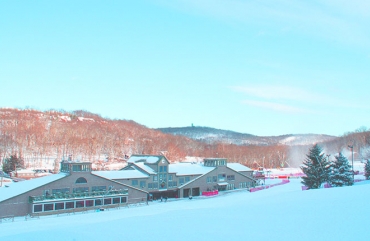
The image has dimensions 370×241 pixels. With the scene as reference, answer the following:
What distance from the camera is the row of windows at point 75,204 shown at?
34.5 meters

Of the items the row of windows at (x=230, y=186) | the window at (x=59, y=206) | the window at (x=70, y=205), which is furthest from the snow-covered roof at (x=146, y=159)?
the window at (x=59, y=206)

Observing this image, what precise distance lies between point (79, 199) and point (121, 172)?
8.56m

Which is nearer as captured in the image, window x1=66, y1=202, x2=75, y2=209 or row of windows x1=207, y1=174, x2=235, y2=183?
window x1=66, y1=202, x2=75, y2=209

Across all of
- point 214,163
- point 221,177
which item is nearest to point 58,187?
point 214,163

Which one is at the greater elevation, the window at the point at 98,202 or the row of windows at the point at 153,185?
the row of windows at the point at 153,185

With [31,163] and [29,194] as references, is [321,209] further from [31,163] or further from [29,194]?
[31,163]

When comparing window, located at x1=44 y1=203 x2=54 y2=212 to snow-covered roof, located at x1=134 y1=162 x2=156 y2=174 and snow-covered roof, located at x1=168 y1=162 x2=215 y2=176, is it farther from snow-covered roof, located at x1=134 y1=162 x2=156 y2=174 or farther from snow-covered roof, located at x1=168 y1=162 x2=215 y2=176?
snow-covered roof, located at x1=168 y1=162 x2=215 y2=176

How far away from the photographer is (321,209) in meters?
22.2

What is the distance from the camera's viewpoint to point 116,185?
137ft

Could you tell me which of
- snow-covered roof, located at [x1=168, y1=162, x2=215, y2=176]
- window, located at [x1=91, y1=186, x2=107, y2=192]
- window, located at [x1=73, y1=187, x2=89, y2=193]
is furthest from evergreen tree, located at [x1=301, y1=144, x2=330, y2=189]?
window, located at [x1=73, y1=187, x2=89, y2=193]

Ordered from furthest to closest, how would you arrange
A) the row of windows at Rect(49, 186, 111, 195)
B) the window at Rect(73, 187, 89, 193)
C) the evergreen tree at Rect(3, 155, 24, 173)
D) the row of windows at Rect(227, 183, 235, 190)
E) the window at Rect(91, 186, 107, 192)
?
the evergreen tree at Rect(3, 155, 24, 173) → the row of windows at Rect(227, 183, 235, 190) → the window at Rect(91, 186, 107, 192) → the window at Rect(73, 187, 89, 193) → the row of windows at Rect(49, 186, 111, 195)

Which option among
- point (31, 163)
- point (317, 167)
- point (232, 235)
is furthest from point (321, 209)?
point (31, 163)

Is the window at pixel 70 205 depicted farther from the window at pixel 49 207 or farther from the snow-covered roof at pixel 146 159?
the snow-covered roof at pixel 146 159

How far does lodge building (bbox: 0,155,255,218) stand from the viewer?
34.4 m
